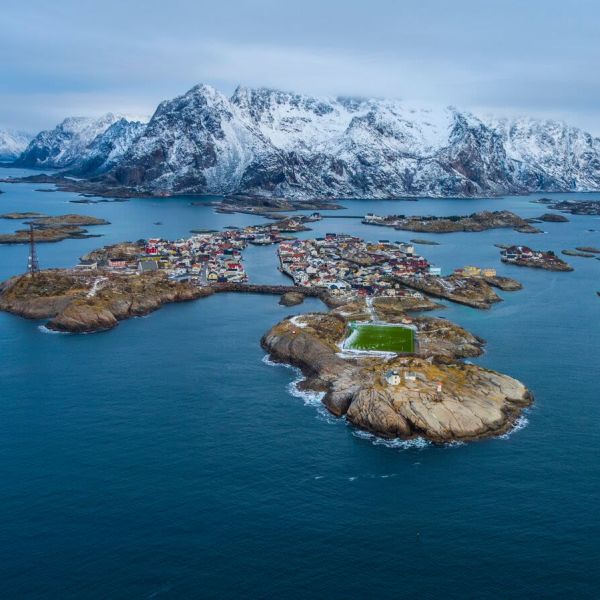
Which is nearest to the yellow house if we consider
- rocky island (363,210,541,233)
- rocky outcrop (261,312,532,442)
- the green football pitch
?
the green football pitch

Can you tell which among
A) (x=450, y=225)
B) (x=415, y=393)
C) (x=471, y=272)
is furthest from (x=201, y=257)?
(x=450, y=225)

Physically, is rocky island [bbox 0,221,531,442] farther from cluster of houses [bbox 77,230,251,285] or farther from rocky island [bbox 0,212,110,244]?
rocky island [bbox 0,212,110,244]

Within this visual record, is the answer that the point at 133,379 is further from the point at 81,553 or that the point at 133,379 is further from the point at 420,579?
the point at 420,579

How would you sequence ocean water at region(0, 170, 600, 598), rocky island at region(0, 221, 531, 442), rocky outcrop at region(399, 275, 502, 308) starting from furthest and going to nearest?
1. rocky outcrop at region(399, 275, 502, 308)
2. rocky island at region(0, 221, 531, 442)
3. ocean water at region(0, 170, 600, 598)

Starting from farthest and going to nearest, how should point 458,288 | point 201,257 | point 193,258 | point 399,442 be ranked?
point 201,257 → point 193,258 → point 458,288 → point 399,442

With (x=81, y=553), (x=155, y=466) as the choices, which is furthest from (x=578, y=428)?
(x=81, y=553)

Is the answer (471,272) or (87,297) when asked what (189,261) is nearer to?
(87,297)

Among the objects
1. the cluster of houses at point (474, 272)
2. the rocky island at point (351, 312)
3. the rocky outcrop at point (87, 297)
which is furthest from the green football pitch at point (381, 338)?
the cluster of houses at point (474, 272)
